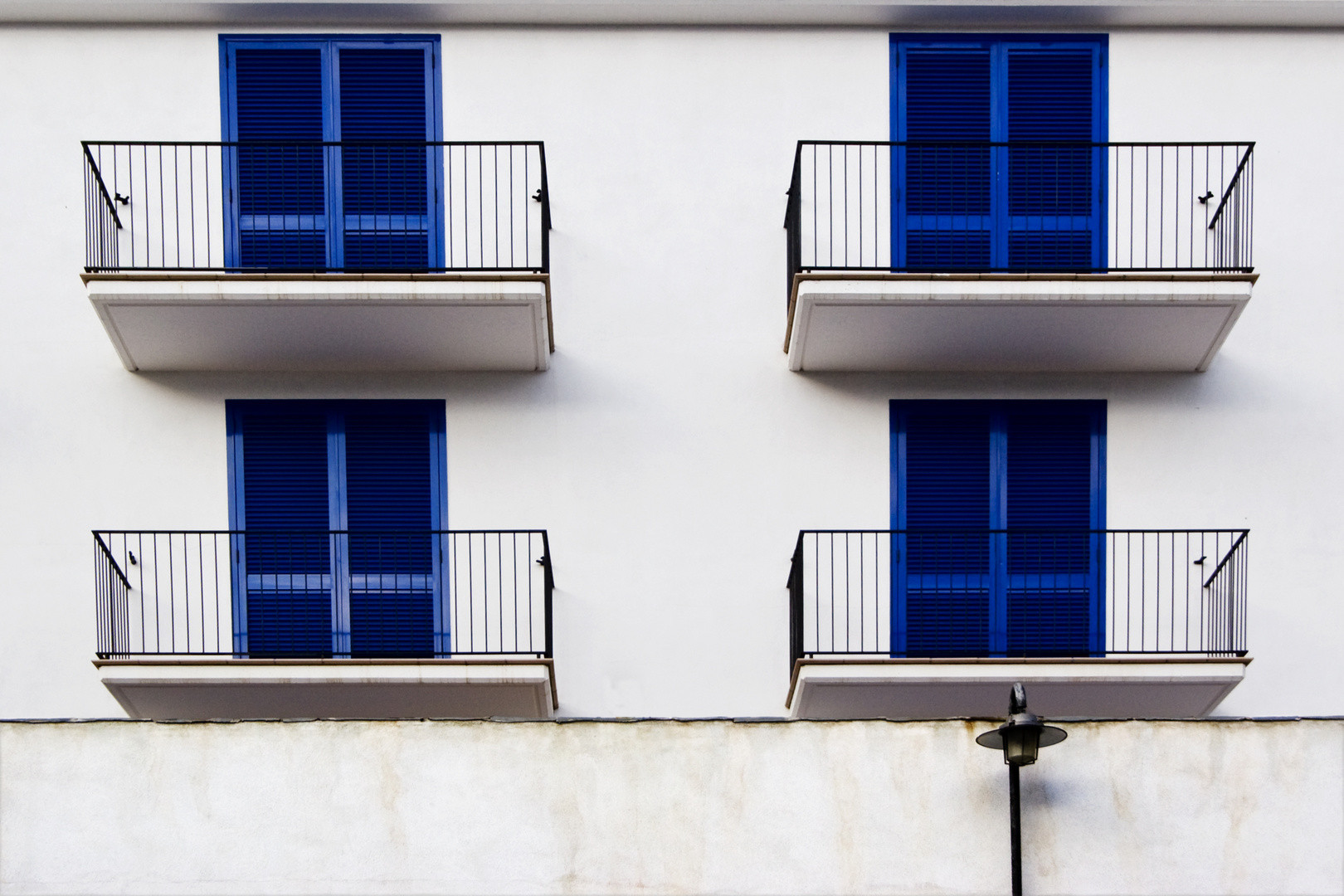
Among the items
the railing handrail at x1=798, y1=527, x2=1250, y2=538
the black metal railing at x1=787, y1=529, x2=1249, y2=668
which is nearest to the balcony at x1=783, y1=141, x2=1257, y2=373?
the railing handrail at x1=798, y1=527, x2=1250, y2=538

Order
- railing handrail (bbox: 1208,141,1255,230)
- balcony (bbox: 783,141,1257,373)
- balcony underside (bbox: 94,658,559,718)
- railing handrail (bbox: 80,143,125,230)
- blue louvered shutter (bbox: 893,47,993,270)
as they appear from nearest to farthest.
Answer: balcony underside (bbox: 94,658,559,718), railing handrail (bbox: 1208,141,1255,230), railing handrail (bbox: 80,143,125,230), balcony (bbox: 783,141,1257,373), blue louvered shutter (bbox: 893,47,993,270)

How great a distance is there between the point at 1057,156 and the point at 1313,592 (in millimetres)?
4248

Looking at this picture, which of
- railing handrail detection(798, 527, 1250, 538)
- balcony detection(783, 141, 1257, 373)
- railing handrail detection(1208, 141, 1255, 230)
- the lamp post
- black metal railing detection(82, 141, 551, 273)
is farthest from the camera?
black metal railing detection(82, 141, 551, 273)

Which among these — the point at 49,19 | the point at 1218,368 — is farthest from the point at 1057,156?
the point at 49,19

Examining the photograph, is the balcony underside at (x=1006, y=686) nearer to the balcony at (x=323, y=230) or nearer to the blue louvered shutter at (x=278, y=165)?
the balcony at (x=323, y=230)

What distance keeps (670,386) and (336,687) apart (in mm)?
3673

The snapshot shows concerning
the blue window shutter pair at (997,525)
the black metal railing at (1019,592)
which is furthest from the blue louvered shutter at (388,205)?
the blue window shutter pair at (997,525)

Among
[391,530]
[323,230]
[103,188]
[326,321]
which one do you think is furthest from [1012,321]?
[103,188]

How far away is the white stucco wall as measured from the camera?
40.5 feet

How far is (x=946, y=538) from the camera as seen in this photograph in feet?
41.0

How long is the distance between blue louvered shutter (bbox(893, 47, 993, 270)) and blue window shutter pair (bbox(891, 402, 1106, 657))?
4.30 ft

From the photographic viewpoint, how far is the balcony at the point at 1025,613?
11.7 m

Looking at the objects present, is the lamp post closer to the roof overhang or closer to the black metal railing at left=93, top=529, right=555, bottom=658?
the black metal railing at left=93, top=529, right=555, bottom=658

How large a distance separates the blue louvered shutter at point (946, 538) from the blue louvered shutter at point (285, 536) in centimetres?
480
